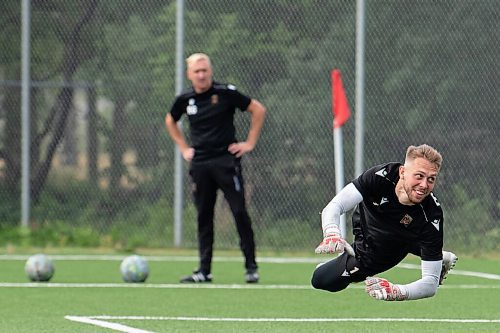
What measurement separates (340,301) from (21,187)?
757 cm

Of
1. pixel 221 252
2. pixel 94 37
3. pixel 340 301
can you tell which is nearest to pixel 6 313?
pixel 340 301

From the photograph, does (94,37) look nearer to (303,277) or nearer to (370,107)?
(370,107)

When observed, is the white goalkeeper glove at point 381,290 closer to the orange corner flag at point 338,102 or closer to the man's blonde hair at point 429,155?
the man's blonde hair at point 429,155

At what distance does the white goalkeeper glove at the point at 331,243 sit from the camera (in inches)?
294

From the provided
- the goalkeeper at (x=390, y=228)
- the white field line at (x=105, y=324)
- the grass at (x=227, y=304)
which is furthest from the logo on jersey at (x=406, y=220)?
the white field line at (x=105, y=324)

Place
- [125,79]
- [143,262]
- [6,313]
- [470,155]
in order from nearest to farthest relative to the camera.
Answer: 1. [6,313]
2. [143,262]
3. [470,155]
4. [125,79]

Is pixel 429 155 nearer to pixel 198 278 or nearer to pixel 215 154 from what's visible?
pixel 215 154

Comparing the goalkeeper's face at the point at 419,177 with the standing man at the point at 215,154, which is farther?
the standing man at the point at 215,154

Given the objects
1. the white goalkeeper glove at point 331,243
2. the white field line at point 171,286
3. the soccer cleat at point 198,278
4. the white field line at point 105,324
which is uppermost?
the white goalkeeper glove at point 331,243

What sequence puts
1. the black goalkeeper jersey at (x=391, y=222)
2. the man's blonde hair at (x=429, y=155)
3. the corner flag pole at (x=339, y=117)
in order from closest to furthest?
the man's blonde hair at (x=429, y=155), the black goalkeeper jersey at (x=391, y=222), the corner flag pole at (x=339, y=117)

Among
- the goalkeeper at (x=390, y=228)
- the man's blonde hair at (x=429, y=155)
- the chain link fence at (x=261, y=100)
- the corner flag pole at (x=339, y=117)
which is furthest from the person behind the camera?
the chain link fence at (x=261, y=100)

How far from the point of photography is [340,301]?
11.5 meters

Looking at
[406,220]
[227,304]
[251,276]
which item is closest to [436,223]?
[406,220]

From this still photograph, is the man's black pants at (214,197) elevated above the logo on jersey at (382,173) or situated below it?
below
